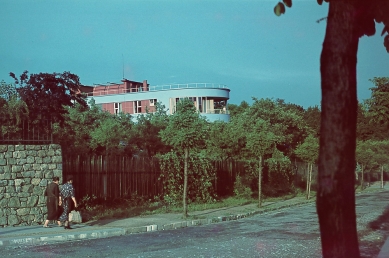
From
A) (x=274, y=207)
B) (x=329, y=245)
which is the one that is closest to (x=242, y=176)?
(x=274, y=207)

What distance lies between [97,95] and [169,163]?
158 ft

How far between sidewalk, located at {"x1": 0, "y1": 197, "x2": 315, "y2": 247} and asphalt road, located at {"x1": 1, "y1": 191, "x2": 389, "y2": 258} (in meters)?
0.88

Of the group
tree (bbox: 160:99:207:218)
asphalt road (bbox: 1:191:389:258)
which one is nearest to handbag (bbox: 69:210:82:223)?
asphalt road (bbox: 1:191:389:258)

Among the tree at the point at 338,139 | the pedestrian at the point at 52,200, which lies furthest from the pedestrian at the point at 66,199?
the tree at the point at 338,139

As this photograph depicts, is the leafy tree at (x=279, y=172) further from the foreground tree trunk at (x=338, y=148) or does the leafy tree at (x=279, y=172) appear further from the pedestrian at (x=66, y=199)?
the foreground tree trunk at (x=338, y=148)

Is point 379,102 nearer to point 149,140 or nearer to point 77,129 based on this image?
point 149,140

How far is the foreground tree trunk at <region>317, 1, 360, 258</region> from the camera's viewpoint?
4.74m

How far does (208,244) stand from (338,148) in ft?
26.6

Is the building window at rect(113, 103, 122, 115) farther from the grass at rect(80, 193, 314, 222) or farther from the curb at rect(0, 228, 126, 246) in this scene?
the curb at rect(0, 228, 126, 246)

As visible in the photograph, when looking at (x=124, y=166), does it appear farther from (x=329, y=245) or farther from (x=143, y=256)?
(x=329, y=245)

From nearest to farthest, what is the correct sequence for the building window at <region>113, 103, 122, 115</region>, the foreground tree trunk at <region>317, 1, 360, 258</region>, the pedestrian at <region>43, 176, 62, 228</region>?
the foreground tree trunk at <region>317, 1, 360, 258</region>
the pedestrian at <region>43, 176, 62, 228</region>
the building window at <region>113, 103, 122, 115</region>

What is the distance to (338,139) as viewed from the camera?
15.6 ft

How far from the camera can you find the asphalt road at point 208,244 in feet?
36.6

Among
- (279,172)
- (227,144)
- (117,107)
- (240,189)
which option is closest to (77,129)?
(227,144)
